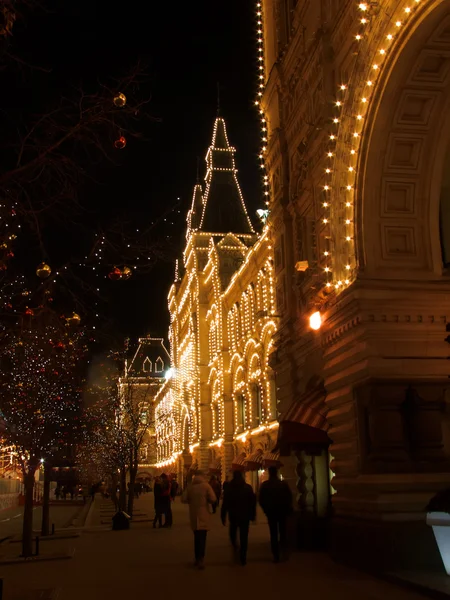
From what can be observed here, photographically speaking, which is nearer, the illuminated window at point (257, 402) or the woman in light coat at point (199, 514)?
the woman in light coat at point (199, 514)

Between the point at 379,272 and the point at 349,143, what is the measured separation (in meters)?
2.75

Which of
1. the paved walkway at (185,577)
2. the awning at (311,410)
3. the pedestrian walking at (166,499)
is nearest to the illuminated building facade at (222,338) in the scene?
the pedestrian walking at (166,499)

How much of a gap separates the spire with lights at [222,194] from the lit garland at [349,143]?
43.4 meters

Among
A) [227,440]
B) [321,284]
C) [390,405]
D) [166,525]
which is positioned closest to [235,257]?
[227,440]

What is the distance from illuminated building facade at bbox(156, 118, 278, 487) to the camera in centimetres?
3969

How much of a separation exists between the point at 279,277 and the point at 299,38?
622cm

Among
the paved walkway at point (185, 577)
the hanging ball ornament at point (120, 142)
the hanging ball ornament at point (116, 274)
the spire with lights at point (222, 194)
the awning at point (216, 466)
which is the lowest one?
the paved walkway at point (185, 577)

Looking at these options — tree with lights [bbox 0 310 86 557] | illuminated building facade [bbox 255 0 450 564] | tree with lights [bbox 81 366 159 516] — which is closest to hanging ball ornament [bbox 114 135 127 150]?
illuminated building facade [bbox 255 0 450 564]

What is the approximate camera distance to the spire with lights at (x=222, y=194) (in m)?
60.7

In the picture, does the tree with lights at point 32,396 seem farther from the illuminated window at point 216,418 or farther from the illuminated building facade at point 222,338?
the illuminated window at point 216,418

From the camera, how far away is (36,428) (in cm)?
2078

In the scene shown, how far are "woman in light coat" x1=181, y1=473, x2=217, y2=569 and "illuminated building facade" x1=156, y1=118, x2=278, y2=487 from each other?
1830 centimetres

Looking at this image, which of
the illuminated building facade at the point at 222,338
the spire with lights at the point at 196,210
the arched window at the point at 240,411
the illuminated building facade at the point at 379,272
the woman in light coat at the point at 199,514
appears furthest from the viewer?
the spire with lights at the point at 196,210

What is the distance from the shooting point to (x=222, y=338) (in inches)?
1935
